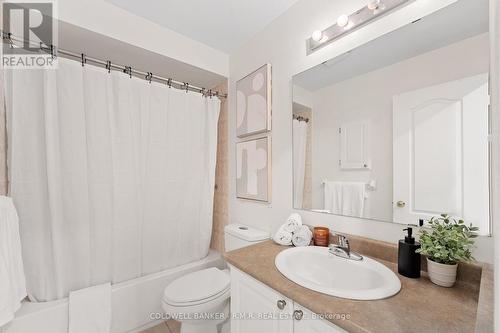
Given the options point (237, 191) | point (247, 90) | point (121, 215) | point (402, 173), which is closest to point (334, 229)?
point (402, 173)

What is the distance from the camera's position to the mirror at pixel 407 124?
854mm

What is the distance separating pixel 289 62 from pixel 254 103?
0.41 metres

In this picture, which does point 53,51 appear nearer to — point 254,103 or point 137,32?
point 137,32

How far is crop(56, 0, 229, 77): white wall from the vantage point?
1.40 m

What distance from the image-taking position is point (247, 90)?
1.85m

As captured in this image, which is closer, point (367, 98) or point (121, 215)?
point (367, 98)

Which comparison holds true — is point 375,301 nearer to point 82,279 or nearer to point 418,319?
point 418,319

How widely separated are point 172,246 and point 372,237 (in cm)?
155

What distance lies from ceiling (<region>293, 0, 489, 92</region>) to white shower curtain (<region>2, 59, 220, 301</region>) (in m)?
1.20

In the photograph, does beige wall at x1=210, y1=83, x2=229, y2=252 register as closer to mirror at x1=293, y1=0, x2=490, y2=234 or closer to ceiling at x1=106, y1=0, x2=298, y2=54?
ceiling at x1=106, y1=0, x2=298, y2=54

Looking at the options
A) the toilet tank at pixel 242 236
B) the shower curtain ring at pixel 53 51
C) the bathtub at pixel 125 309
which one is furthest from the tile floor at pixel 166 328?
the shower curtain ring at pixel 53 51

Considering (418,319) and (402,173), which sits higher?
(402,173)

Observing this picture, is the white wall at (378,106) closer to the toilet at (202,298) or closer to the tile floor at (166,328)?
the toilet at (202,298)

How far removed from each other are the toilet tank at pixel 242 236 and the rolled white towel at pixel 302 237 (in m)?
0.34
